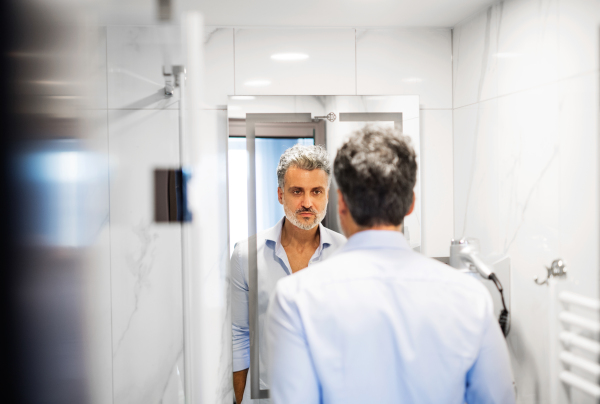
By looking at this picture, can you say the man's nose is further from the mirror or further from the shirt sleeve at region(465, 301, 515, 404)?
the shirt sleeve at region(465, 301, 515, 404)

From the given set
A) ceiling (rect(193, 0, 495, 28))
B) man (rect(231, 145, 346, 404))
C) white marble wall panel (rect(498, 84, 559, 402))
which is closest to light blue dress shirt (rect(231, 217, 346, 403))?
man (rect(231, 145, 346, 404))

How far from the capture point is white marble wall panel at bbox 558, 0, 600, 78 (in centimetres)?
96

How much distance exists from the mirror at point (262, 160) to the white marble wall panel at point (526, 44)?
0.38 meters

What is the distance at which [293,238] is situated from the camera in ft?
5.05

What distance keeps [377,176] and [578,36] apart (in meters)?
0.71

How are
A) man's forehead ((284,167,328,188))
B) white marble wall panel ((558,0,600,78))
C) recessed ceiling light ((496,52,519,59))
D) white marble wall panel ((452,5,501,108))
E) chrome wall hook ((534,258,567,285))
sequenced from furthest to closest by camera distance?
man's forehead ((284,167,328,188)) < white marble wall panel ((452,5,501,108)) < recessed ceiling light ((496,52,519,59)) < chrome wall hook ((534,258,567,285)) < white marble wall panel ((558,0,600,78))

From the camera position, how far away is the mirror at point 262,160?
1500 mm

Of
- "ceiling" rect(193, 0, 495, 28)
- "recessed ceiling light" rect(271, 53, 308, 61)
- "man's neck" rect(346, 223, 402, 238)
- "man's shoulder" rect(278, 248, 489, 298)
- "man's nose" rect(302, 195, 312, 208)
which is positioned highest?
"ceiling" rect(193, 0, 495, 28)

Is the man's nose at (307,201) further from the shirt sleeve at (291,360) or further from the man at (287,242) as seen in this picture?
the shirt sleeve at (291,360)

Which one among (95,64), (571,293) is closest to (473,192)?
(571,293)

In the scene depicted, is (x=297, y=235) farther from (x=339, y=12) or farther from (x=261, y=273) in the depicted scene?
(x=339, y=12)

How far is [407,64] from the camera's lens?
157 centimetres

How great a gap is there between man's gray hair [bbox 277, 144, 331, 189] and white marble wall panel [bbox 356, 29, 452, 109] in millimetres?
293

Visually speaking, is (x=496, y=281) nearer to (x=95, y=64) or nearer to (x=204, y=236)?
(x=204, y=236)
